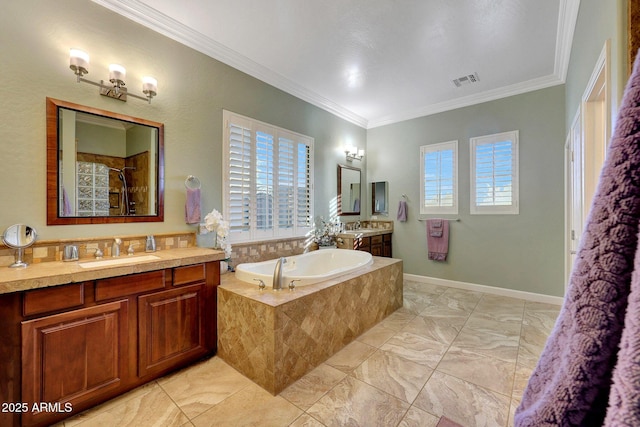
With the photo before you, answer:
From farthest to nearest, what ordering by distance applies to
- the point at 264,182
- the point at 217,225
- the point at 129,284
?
the point at 264,182 → the point at 217,225 → the point at 129,284

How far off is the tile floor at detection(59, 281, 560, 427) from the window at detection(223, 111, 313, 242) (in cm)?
150

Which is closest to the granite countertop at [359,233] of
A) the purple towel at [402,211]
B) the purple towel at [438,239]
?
the purple towel at [402,211]

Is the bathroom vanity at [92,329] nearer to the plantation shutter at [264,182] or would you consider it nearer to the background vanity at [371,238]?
the plantation shutter at [264,182]

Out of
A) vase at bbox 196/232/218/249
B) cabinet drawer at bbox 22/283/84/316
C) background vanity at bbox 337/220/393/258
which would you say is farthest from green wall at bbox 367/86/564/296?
cabinet drawer at bbox 22/283/84/316

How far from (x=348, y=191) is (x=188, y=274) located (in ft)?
10.4

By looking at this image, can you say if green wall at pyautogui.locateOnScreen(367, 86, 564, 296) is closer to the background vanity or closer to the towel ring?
the background vanity

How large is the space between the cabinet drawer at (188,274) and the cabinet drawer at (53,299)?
0.55m

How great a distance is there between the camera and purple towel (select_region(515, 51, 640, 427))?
0.33 m

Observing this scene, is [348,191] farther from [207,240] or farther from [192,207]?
[192,207]

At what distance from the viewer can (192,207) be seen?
2676 millimetres

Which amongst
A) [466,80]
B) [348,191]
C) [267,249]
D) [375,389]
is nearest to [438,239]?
[348,191]

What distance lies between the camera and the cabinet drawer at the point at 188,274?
2129mm

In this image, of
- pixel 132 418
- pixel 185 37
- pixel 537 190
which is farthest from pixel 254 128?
pixel 537 190

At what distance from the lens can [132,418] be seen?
1.70 metres
